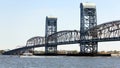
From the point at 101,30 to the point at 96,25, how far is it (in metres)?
8.37

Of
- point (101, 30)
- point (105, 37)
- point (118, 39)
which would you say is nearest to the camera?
point (118, 39)

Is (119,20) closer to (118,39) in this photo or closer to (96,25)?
(118,39)

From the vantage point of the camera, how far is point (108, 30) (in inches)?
7357

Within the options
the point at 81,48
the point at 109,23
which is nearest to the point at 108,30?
the point at 109,23

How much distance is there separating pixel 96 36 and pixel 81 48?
12.1 meters

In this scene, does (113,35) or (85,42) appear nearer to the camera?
(113,35)

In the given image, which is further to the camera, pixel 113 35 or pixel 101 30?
pixel 101 30

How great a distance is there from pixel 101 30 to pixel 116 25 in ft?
34.9

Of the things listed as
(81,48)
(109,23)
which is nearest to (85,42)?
(81,48)

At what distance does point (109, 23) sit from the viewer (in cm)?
18362

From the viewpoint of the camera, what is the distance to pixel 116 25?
182 m

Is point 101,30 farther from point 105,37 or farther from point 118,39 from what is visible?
point 118,39

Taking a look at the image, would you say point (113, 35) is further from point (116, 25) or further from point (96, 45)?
point (96, 45)

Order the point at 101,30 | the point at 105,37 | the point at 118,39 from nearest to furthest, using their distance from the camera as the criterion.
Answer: the point at 118,39 < the point at 105,37 < the point at 101,30
